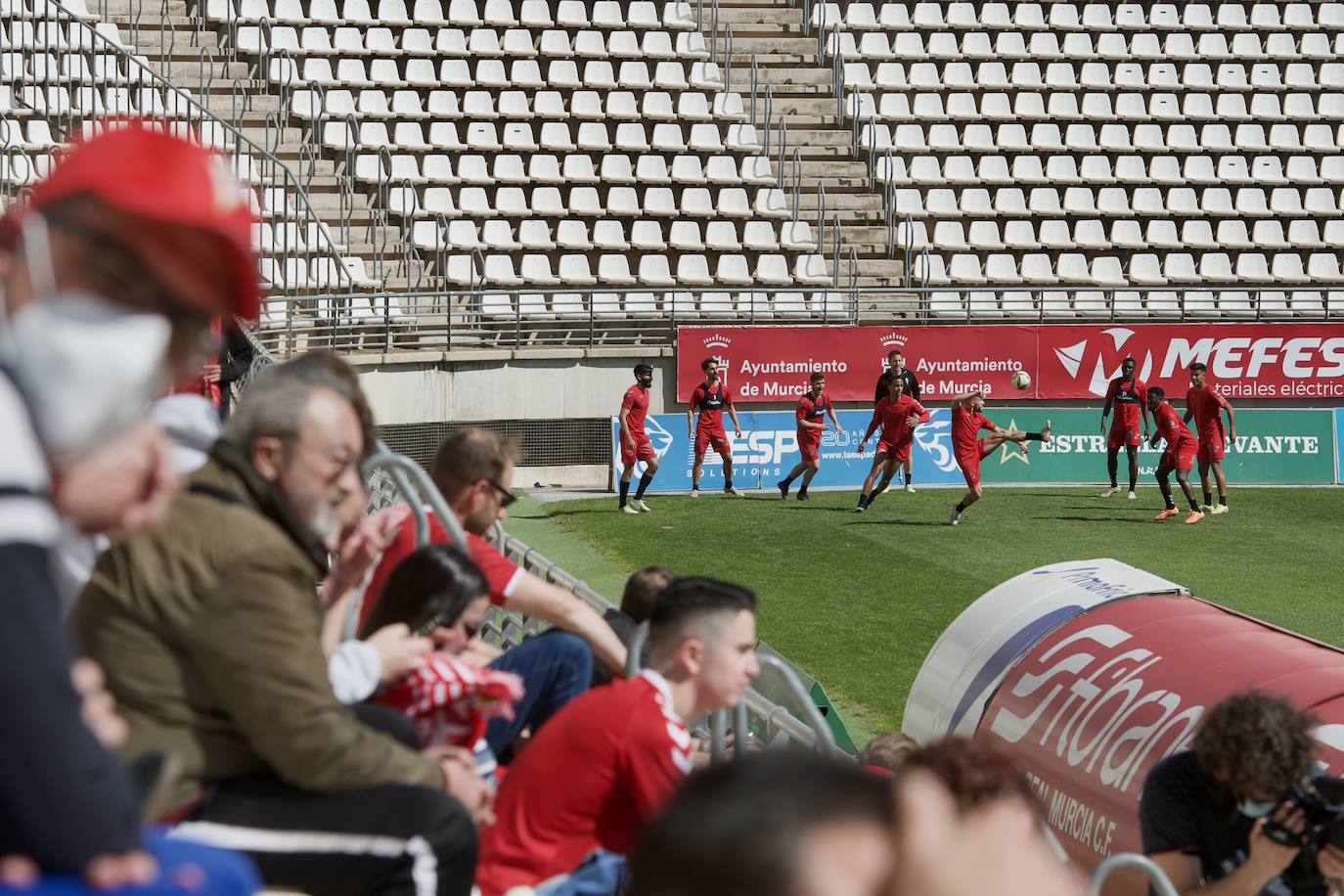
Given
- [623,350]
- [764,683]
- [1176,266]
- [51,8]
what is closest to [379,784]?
[764,683]

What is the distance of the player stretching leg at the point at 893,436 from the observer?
20.3m

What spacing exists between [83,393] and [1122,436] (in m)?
21.4

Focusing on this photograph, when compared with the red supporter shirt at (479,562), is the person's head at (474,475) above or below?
above

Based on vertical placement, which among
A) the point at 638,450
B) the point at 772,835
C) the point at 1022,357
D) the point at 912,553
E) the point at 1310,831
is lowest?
the point at 912,553

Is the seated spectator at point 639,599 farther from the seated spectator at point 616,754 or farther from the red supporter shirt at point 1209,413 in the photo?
the red supporter shirt at point 1209,413

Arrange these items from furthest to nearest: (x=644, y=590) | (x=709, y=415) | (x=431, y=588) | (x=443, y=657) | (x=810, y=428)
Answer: (x=709, y=415)
(x=810, y=428)
(x=644, y=590)
(x=431, y=588)
(x=443, y=657)

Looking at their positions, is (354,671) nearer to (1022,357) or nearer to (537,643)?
(537,643)

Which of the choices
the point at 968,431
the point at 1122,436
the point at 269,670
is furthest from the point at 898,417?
the point at 269,670

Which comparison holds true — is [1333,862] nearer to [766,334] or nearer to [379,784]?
[379,784]

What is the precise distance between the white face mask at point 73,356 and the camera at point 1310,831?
3.68m

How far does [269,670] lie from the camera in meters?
2.71

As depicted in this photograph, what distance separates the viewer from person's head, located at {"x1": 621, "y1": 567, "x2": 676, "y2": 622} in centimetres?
579

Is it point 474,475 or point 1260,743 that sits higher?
point 474,475

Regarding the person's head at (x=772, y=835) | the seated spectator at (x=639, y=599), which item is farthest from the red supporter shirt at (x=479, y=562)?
the person's head at (x=772, y=835)
